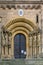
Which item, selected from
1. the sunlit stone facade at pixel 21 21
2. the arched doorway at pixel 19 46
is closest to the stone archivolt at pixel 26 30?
the sunlit stone facade at pixel 21 21

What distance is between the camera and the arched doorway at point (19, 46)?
76.0 ft

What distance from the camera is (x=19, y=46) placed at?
23.3 metres

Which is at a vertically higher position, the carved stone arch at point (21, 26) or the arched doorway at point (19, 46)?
the carved stone arch at point (21, 26)

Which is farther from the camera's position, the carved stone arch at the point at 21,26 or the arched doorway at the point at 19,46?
the arched doorway at the point at 19,46

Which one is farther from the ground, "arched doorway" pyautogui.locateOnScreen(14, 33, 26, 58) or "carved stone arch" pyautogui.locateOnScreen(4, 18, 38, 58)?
"carved stone arch" pyautogui.locateOnScreen(4, 18, 38, 58)

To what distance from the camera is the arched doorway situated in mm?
23156

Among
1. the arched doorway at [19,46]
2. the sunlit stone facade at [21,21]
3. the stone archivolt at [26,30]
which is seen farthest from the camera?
the arched doorway at [19,46]

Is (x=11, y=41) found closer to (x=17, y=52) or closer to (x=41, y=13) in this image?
(x=17, y=52)

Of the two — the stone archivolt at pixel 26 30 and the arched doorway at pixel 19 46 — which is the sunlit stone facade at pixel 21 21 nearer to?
the stone archivolt at pixel 26 30

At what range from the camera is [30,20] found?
21.4 metres

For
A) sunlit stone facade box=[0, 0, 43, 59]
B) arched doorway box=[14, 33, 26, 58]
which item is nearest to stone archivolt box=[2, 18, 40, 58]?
sunlit stone facade box=[0, 0, 43, 59]

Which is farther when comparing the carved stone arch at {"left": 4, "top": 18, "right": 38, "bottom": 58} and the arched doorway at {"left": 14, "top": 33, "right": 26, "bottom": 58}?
the arched doorway at {"left": 14, "top": 33, "right": 26, "bottom": 58}

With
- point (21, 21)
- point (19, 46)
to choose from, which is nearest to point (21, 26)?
point (21, 21)

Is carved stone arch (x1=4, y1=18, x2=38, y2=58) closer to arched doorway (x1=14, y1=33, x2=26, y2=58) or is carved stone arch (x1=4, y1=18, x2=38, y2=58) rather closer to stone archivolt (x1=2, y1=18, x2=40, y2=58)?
Answer: stone archivolt (x1=2, y1=18, x2=40, y2=58)
